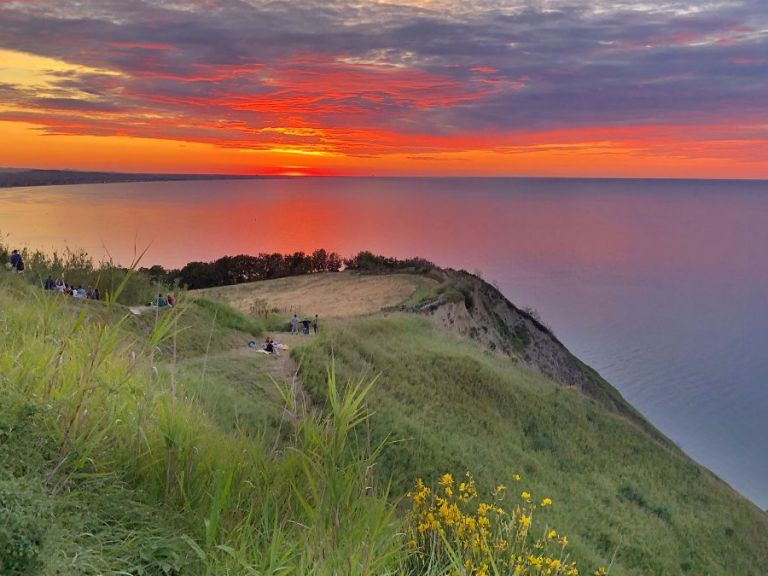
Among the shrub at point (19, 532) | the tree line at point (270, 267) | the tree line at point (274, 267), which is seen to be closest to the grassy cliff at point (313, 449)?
the shrub at point (19, 532)

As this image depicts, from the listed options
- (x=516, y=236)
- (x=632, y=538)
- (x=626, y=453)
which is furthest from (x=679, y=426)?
(x=516, y=236)

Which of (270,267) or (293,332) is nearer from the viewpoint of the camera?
(293,332)

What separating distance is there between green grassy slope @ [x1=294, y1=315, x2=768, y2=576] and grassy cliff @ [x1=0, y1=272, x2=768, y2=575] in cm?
8

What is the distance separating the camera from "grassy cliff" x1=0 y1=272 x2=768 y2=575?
151 inches

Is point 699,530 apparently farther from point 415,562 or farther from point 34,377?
point 34,377

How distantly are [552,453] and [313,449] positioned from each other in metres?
15.3

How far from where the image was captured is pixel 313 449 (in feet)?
16.3

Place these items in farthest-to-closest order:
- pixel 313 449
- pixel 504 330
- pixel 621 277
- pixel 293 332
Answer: pixel 621 277
pixel 504 330
pixel 293 332
pixel 313 449

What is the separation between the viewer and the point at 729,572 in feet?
51.1

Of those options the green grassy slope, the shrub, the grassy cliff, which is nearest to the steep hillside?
the grassy cliff

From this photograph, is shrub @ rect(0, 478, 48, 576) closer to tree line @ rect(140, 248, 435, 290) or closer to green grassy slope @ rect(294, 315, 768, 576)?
green grassy slope @ rect(294, 315, 768, 576)

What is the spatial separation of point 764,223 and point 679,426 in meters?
145

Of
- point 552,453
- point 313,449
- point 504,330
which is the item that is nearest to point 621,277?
point 504,330

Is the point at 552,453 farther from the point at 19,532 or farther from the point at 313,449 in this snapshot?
the point at 19,532
